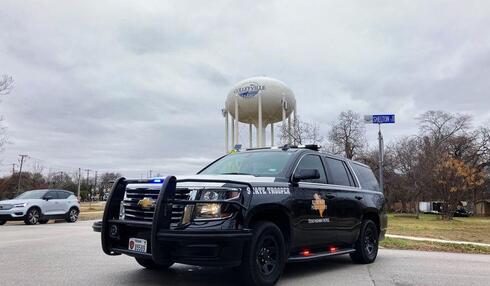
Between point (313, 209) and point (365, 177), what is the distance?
3.14 m

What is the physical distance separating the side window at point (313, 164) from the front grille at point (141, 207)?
2279 mm

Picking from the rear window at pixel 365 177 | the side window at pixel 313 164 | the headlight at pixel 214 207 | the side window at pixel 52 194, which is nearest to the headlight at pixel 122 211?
the headlight at pixel 214 207

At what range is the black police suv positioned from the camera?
19.2 feet

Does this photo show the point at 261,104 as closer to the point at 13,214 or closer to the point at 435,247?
the point at 13,214

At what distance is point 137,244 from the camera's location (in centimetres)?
630

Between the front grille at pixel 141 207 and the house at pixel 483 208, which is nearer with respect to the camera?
the front grille at pixel 141 207

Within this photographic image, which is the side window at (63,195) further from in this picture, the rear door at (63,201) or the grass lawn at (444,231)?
the grass lawn at (444,231)

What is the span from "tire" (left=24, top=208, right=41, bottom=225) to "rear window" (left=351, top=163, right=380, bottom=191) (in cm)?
1552

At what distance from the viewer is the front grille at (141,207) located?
605 centimetres

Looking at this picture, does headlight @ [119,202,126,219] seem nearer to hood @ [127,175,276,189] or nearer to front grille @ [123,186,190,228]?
front grille @ [123,186,190,228]

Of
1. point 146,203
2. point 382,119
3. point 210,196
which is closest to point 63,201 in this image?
point 382,119


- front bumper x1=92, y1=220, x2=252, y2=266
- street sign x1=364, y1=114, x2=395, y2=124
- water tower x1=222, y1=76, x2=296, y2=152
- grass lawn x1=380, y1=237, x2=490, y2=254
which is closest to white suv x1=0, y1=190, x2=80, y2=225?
street sign x1=364, y1=114, x2=395, y2=124

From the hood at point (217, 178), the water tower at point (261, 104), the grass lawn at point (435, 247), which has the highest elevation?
the water tower at point (261, 104)

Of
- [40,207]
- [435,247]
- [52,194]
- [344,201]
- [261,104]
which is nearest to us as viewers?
[344,201]
